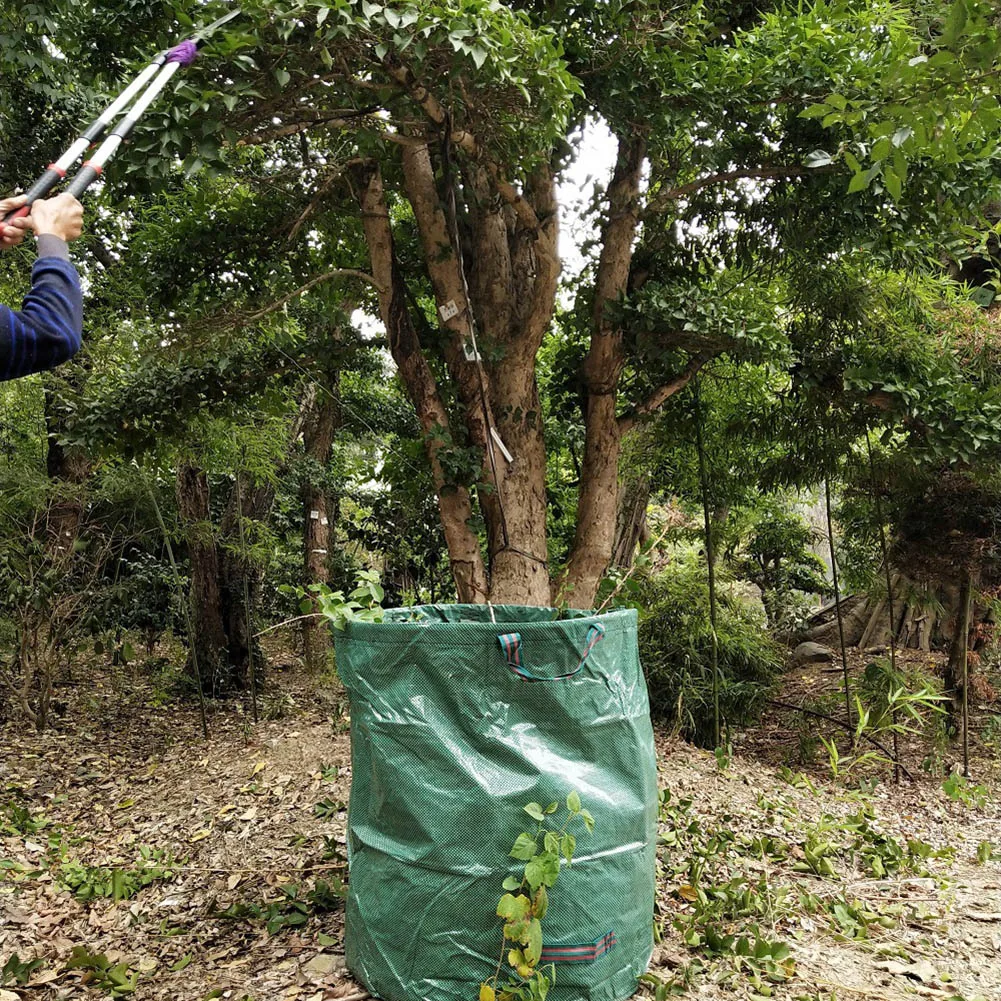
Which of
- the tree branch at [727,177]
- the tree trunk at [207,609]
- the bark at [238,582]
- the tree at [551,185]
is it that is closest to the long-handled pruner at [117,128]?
the tree at [551,185]

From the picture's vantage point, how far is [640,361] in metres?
4.25

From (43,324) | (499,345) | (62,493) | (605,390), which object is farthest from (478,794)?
(62,493)

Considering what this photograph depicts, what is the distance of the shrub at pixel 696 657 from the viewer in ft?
19.0

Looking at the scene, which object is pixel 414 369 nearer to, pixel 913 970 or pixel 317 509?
pixel 913 970

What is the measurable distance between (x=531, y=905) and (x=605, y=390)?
2.70m

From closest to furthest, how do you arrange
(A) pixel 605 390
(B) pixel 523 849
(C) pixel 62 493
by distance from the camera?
(B) pixel 523 849, (A) pixel 605 390, (C) pixel 62 493

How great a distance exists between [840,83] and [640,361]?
1.60 metres

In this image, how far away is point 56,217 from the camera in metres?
1.60

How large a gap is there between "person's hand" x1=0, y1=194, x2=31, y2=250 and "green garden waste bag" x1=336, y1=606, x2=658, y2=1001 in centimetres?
112

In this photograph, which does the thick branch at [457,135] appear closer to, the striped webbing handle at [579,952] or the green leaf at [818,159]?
the green leaf at [818,159]

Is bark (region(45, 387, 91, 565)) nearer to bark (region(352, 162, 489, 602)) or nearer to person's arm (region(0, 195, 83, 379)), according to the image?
bark (region(352, 162, 489, 602))

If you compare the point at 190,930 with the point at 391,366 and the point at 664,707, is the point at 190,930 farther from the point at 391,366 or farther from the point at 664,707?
the point at 391,366

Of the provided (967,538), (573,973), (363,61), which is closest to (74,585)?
(363,61)

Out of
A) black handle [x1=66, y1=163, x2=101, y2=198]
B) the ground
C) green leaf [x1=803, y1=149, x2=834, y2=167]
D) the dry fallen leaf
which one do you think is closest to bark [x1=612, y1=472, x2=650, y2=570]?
the ground
